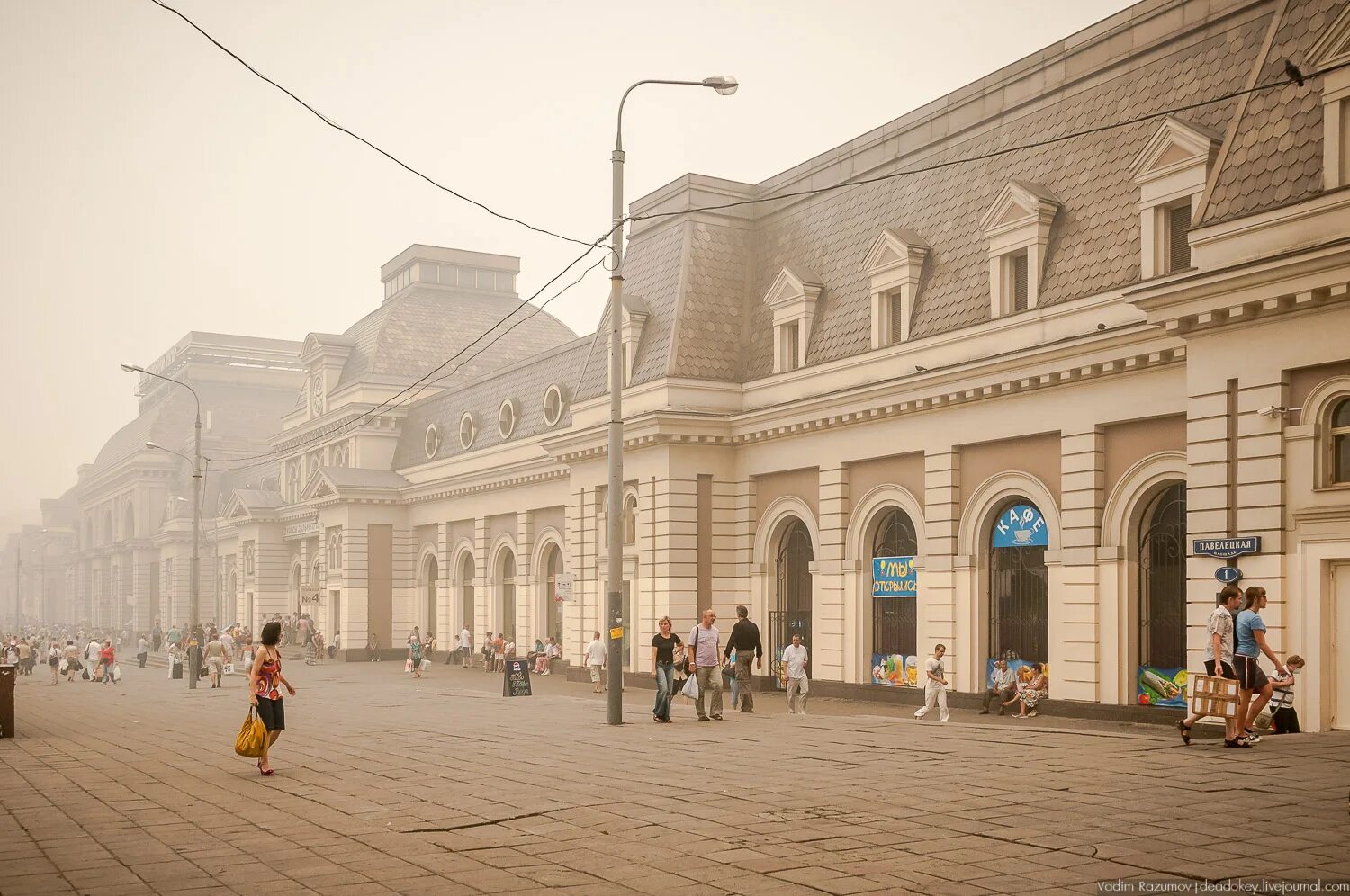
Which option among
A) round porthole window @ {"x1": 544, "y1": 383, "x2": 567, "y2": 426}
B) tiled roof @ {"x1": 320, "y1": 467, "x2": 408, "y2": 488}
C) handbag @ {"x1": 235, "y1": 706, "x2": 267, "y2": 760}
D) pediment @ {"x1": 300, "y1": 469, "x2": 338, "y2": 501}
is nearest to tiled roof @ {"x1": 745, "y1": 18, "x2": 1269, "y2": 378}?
round porthole window @ {"x1": 544, "y1": 383, "x2": 567, "y2": 426}

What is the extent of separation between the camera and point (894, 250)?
29672mm

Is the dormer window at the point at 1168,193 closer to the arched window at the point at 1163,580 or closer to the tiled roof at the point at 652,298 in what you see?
the arched window at the point at 1163,580

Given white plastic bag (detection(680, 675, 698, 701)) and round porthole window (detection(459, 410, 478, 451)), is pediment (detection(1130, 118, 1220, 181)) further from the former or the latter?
round porthole window (detection(459, 410, 478, 451))

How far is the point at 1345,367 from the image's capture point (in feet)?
60.6

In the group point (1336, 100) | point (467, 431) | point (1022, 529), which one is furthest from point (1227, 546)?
point (467, 431)

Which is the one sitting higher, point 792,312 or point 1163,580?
point 792,312

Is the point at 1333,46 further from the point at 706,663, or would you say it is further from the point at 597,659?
the point at 597,659

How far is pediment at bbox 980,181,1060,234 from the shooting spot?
25.9 meters

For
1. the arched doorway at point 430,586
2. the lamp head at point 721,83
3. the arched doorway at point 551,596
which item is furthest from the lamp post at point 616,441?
the arched doorway at point 430,586

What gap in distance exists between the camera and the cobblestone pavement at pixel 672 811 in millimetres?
9328

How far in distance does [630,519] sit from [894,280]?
10.8 m

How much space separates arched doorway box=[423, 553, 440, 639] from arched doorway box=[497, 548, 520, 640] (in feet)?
22.4

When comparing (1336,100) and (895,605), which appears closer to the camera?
(1336,100)

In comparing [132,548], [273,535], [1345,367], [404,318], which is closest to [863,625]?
[1345,367]
